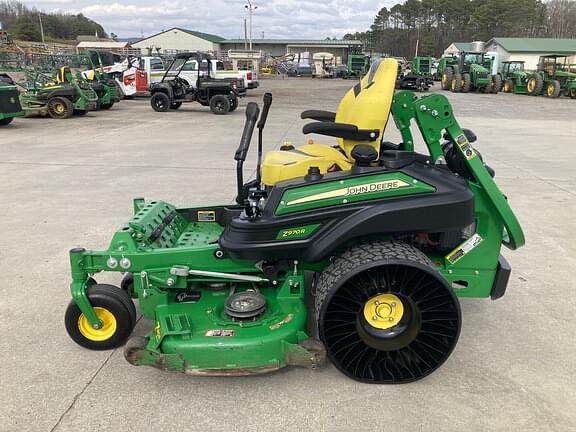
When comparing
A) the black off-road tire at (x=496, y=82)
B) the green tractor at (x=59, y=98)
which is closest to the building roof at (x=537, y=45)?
the black off-road tire at (x=496, y=82)

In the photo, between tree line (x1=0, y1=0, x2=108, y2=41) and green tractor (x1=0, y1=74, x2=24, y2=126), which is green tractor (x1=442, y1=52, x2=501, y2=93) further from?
tree line (x1=0, y1=0, x2=108, y2=41)

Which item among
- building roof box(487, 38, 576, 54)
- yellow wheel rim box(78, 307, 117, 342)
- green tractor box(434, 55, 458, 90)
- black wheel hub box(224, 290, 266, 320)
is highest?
building roof box(487, 38, 576, 54)

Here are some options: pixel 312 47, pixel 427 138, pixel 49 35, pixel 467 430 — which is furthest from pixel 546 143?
pixel 49 35

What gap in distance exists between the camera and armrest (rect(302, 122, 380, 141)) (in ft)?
8.93

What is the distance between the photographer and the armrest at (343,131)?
272 cm

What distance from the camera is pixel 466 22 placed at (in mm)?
76000

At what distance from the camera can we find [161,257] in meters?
2.70

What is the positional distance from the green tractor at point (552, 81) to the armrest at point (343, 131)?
25376 millimetres

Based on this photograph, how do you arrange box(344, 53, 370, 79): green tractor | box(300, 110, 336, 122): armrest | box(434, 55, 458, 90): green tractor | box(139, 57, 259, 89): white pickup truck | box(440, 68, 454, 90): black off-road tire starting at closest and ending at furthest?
box(300, 110, 336, 122): armrest, box(139, 57, 259, 89): white pickup truck, box(440, 68, 454, 90): black off-road tire, box(434, 55, 458, 90): green tractor, box(344, 53, 370, 79): green tractor

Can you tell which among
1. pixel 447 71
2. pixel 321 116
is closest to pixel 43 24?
pixel 447 71

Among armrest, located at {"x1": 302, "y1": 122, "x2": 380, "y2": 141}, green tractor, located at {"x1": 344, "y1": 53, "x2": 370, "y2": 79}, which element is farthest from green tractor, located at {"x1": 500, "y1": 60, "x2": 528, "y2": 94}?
armrest, located at {"x1": 302, "y1": 122, "x2": 380, "y2": 141}

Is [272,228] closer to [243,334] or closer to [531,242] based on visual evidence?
[243,334]

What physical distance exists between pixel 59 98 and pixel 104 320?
1263 cm

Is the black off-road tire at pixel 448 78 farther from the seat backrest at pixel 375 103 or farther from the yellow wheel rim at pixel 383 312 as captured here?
the yellow wheel rim at pixel 383 312
